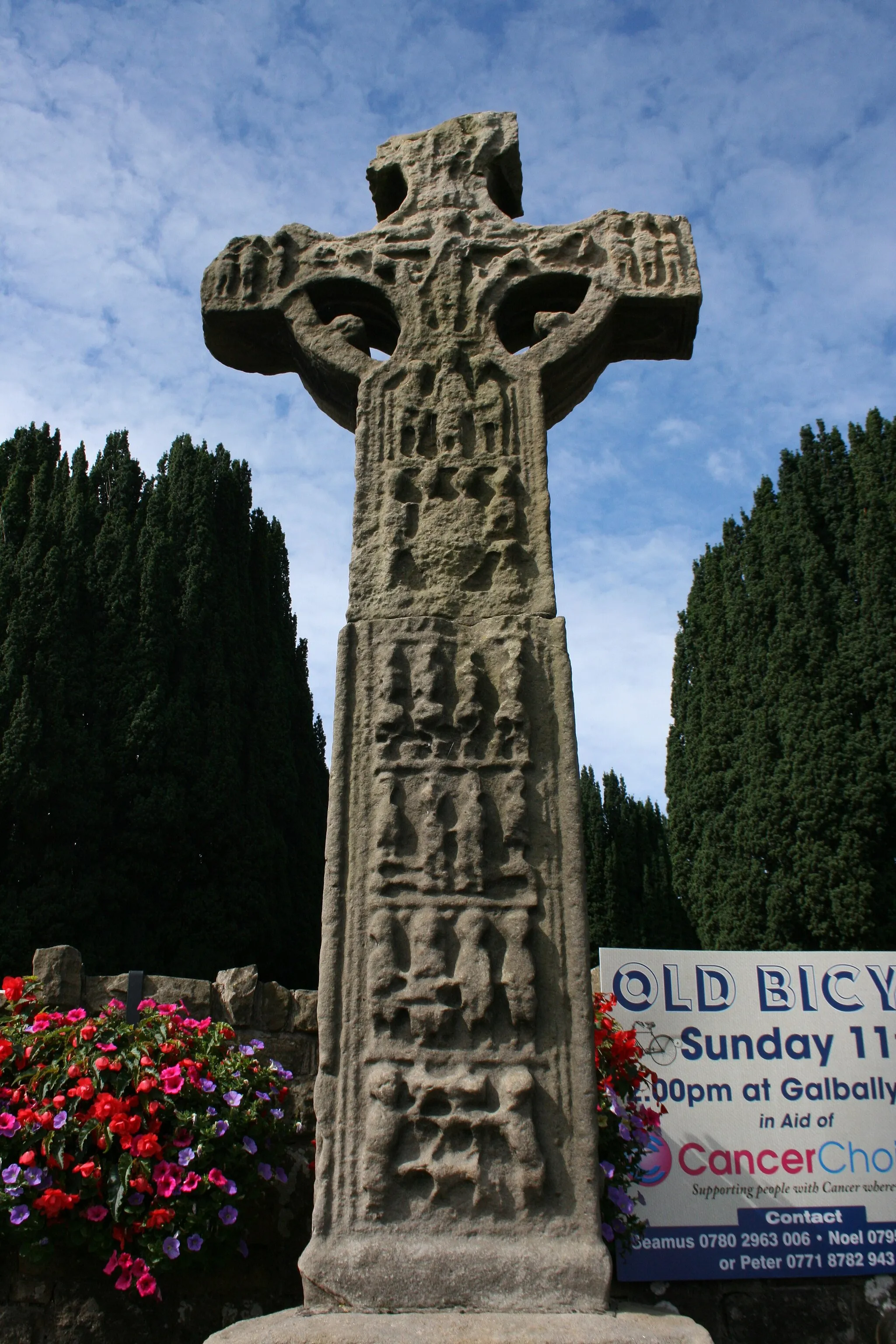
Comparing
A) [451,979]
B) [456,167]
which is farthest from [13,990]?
[456,167]

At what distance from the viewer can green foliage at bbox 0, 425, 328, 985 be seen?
11.2 metres

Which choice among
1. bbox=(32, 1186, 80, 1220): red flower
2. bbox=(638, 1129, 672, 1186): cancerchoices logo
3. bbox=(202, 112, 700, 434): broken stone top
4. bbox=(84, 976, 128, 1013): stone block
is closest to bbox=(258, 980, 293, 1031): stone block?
bbox=(84, 976, 128, 1013): stone block

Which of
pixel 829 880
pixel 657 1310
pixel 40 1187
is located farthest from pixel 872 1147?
pixel 829 880

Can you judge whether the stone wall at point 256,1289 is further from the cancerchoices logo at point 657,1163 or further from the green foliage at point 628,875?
the green foliage at point 628,875

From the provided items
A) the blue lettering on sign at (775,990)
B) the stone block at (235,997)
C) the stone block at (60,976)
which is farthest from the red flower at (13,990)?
the blue lettering on sign at (775,990)

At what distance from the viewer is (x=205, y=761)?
12.7 metres

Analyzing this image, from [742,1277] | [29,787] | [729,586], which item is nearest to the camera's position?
[742,1277]

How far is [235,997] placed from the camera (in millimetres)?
4301

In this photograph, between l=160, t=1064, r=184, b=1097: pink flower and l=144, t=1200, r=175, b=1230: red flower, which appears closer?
l=144, t=1200, r=175, b=1230: red flower

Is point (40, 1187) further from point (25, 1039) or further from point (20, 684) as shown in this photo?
point (20, 684)

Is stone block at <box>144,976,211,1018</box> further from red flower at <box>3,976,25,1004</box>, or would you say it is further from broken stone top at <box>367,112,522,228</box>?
broken stone top at <box>367,112,522,228</box>

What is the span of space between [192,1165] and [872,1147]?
11.5 ft

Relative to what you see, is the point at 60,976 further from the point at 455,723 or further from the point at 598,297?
the point at 598,297

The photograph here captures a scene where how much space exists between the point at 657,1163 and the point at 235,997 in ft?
7.48
